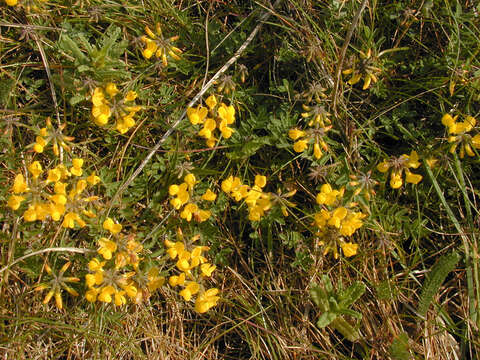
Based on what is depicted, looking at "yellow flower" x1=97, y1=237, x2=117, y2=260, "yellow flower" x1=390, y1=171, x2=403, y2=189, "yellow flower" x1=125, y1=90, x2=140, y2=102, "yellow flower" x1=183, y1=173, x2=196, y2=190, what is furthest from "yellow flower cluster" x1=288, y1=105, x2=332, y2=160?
"yellow flower" x1=97, y1=237, x2=117, y2=260

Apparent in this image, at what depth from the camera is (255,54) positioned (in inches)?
141

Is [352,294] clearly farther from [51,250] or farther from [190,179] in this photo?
[51,250]

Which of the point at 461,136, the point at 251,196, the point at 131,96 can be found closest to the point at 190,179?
the point at 251,196

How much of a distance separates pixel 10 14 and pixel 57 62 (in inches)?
22.1

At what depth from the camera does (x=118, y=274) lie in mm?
3076

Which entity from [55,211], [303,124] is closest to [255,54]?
[303,124]

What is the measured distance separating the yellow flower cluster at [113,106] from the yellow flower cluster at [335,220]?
1440 millimetres

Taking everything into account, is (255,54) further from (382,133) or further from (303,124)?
(382,133)

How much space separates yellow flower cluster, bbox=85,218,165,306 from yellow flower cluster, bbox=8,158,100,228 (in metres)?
0.20

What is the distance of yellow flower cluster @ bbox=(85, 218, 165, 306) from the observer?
284 centimetres

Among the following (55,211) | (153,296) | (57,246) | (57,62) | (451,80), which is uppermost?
(451,80)

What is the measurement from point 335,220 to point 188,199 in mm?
1009

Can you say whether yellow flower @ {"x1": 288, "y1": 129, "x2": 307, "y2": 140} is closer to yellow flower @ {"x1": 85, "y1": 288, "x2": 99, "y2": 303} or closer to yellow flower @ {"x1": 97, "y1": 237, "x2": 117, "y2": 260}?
yellow flower @ {"x1": 97, "y1": 237, "x2": 117, "y2": 260}

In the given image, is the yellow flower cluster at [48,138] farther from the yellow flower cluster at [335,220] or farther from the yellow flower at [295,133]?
the yellow flower cluster at [335,220]
